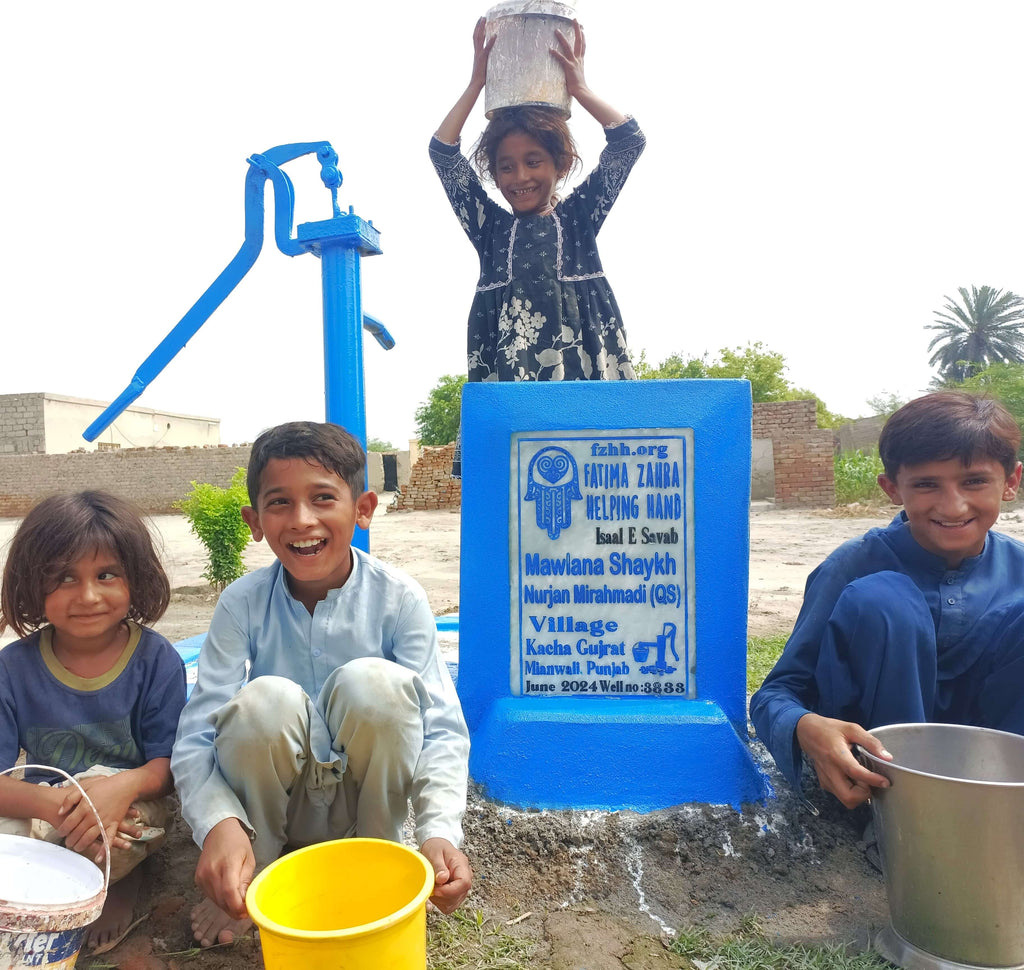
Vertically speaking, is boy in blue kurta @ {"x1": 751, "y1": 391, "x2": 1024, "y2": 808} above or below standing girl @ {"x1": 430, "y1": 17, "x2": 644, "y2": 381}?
below

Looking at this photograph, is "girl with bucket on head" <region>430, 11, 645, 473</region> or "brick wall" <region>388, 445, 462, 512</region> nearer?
"girl with bucket on head" <region>430, 11, 645, 473</region>

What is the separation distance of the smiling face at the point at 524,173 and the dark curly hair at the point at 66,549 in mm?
1708

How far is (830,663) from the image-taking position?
5.42 feet

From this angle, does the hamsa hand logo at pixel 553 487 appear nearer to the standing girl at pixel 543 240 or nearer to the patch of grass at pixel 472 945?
the standing girl at pixel 543 240

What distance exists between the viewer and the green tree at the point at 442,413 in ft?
102

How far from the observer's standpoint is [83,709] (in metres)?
1.55

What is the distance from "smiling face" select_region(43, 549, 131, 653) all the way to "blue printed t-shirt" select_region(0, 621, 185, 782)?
51mm

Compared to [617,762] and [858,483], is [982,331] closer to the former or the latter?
[858,483]

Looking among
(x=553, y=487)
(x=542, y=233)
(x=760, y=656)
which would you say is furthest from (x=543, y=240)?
(x=760, y=656)

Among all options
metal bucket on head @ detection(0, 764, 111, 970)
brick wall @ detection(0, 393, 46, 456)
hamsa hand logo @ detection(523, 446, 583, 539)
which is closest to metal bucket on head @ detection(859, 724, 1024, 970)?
hamsa hand logo @ detection(523, 446, 583, 539)

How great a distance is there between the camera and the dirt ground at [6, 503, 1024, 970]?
1.41 meters

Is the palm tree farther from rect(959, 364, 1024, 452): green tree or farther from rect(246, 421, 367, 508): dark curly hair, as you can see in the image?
rect(246, 421, 367, 508): dark curly hair

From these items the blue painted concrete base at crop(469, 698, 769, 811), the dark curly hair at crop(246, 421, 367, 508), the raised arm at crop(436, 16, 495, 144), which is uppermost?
the raised arm at crop(436, 16, 495, 144)

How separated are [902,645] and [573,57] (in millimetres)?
2145
